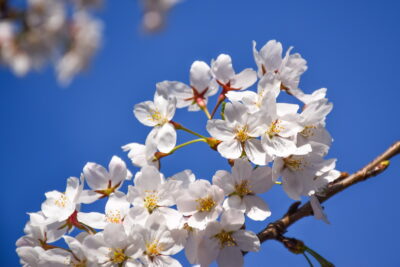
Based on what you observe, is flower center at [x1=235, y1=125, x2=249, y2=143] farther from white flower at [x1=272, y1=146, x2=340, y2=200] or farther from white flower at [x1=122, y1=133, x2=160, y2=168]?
white flower at [x1=122, y1=133, x2=160, y2=168]

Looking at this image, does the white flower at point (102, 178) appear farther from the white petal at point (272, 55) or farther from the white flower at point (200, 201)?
the white petal at point (272, 55)

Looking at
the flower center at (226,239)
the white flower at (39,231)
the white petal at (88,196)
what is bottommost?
the flower center at (226,239)

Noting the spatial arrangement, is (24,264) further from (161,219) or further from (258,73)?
(258,73)

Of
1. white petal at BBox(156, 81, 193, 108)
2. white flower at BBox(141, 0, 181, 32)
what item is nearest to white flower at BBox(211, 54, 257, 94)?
white petal at BBox(156, 81, 193, 108)

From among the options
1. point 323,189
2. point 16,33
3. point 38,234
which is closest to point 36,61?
point 16,33

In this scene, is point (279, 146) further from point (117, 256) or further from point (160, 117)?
point (117, 256)

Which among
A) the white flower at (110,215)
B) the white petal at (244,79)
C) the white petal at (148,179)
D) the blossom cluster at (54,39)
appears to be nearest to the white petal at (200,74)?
the white petal at (244,79)
